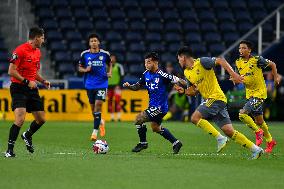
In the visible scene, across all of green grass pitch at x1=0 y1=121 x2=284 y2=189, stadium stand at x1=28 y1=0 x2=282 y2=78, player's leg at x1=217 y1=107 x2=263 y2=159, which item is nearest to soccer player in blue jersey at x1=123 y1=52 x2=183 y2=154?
green grass pitch at x1=0 y1=121 x2=284 y2=189

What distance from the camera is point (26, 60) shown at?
14.2 metres

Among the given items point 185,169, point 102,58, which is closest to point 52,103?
point 102,58

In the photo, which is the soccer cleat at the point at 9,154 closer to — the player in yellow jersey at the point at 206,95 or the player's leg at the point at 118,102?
the player in yellow jersey at the point at 206,95

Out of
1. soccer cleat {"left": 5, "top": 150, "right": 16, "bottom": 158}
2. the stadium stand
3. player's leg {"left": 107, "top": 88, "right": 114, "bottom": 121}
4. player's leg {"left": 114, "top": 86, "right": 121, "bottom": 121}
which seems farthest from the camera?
the stadium stand

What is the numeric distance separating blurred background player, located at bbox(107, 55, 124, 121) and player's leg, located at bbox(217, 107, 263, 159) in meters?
12.5

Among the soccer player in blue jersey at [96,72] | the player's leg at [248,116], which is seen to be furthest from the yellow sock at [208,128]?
the soccer player in blue jersey at [96,72]

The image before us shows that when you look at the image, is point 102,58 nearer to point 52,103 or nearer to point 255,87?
point 255,87

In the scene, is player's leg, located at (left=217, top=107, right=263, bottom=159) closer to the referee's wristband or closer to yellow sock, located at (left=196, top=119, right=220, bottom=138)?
yellow sock, located at (left=196, top=119, right=220, bottom=138)

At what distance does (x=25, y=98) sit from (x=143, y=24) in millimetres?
19947

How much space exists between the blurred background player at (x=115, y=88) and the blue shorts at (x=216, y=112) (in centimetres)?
1246

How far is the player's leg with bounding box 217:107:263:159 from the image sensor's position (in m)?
13.5

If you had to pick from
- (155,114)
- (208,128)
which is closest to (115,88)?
(155,114)

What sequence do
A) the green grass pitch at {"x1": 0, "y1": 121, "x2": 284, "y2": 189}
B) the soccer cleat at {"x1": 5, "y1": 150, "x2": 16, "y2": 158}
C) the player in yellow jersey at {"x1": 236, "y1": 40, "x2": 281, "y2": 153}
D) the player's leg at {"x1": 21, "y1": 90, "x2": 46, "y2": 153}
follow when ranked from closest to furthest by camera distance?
1. the green grass pitch at {"x1": 0, "y1": 121, "x2": 284, "y2": 189}
2. the soccer cleat at {"x1": 5, "y1": 150, "x2": 16, "y2": 158}
3. the player's leg at {"x1": 21, "y1": 90, "x2": 46, "y2": 153}
4. the player in yellow jersey at {"x1": 236, "y1": 40, "x2": 281, "y2": 153}

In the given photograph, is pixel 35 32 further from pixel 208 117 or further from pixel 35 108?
pixel 208 117
